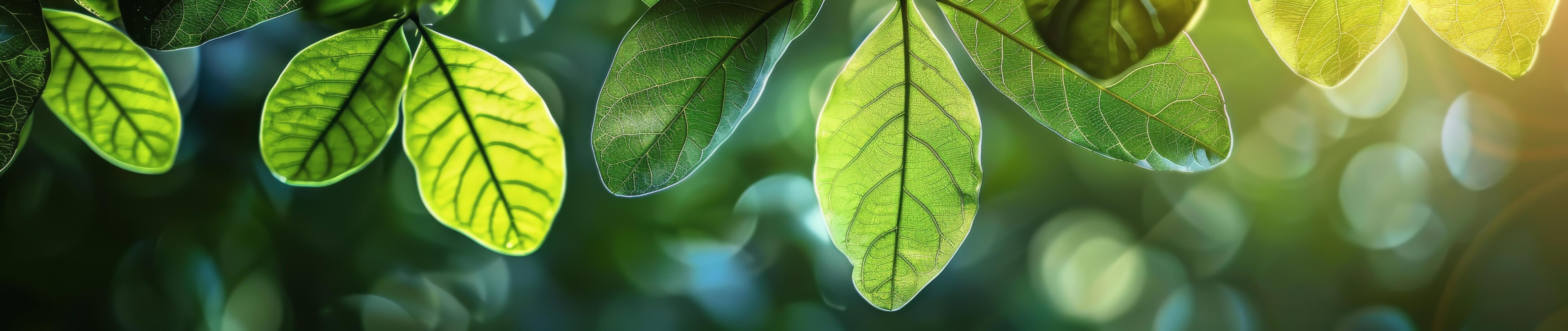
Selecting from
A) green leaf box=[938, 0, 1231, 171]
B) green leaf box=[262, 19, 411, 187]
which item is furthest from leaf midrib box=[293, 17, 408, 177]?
green leaf box=[938, 0, 1231, 171]

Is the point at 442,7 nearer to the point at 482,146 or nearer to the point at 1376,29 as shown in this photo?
the point at 482,146

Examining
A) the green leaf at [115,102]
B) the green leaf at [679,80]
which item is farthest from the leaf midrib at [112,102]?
the green leaf at [679,80]

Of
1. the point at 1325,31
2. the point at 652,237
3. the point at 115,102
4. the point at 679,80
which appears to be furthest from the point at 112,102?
the point at 652,237

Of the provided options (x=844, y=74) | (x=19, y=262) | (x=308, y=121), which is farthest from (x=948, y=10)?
(x=19, y=262)

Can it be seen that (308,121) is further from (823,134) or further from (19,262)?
(19,262)

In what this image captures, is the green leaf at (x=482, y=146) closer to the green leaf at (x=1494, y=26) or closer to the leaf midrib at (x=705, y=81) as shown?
the leaf midrib at (x=705, y=81)

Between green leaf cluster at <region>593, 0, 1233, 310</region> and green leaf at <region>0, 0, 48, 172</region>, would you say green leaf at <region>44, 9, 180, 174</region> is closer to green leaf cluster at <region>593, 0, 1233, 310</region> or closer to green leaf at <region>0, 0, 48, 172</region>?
green leaf at <region>0, 0, 48, 172</region>

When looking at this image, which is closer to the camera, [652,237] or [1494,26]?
[1494,26]
